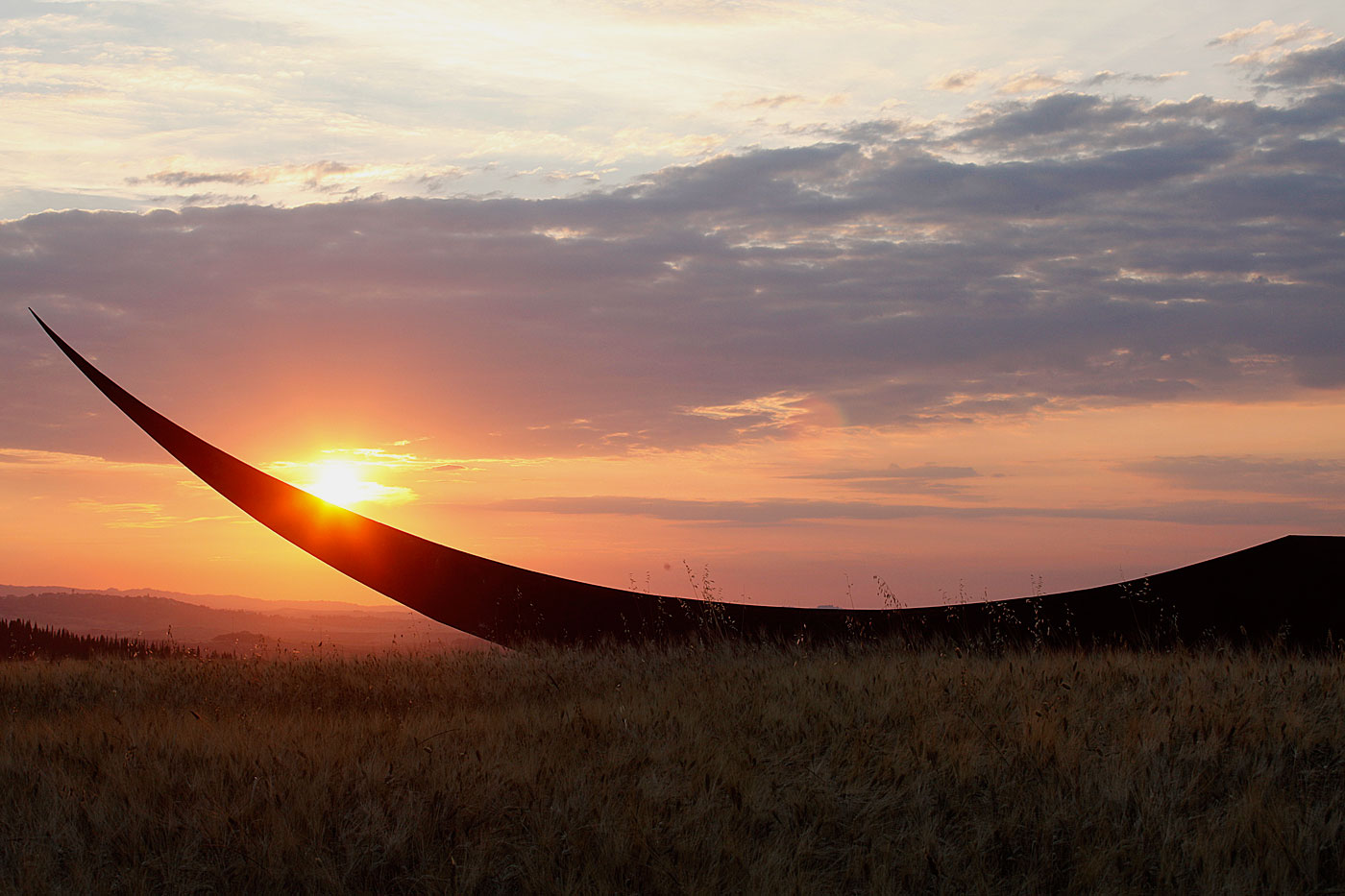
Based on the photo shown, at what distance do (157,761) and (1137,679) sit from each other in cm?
497

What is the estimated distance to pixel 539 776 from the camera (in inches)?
161

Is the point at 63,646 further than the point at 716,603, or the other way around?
the point at 63,646

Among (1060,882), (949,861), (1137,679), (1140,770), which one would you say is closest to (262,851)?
(949,861)

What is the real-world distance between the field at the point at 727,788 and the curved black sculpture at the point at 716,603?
1.59 meters

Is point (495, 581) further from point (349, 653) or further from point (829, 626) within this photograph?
point (829, 626)

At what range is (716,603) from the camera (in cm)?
867

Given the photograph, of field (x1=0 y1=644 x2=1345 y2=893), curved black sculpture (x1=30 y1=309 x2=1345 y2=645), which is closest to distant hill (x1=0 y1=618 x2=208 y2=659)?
curved black sculpture (x1=30 y1=309 x2=1345 y2=645)

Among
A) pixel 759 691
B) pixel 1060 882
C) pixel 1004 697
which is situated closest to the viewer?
pixel 1060 882

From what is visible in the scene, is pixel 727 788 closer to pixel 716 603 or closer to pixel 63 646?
pixel 716 603

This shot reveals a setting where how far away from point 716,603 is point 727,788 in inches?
182

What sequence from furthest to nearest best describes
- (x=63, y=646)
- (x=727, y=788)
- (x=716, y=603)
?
(x=63, y=646)
(x=716, y=603)
(x=727, y=788)

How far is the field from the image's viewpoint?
3.42m

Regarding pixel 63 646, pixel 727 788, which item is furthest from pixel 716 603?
pixel 63 646

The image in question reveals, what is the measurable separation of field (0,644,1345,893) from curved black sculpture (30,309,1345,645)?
1.59 m
